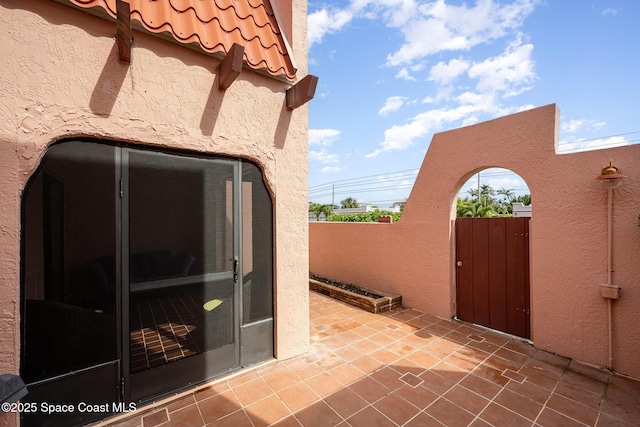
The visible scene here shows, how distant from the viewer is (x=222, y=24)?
318 cm

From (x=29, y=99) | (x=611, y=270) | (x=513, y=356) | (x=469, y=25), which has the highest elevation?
(x=469, y=25)

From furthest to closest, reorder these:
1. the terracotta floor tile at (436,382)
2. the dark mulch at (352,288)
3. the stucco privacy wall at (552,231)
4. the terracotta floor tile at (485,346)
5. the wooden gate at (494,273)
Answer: the dark mulch at (352,288) → the wooden gate at (494,273) → the terracotta floor tile at (485,346) → the stucco privacy wall at (552,231) → the terracotta floor tile at (436,382)

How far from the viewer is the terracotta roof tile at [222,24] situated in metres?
2.64

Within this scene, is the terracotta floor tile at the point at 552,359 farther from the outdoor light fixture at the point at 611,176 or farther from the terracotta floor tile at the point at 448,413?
the outdoor light fixture at the point at 611,176

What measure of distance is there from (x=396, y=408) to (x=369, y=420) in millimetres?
362

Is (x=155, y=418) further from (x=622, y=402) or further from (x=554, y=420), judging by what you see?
(x=622, y=402)

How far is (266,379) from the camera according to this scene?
3.23 metres

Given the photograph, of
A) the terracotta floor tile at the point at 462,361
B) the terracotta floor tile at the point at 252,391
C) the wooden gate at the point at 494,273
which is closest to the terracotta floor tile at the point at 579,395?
the terracotta floor tile at the point at 462,361

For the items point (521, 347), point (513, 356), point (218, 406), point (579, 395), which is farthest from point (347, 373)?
point (521, 347)

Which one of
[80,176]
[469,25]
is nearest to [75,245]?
[80,176]

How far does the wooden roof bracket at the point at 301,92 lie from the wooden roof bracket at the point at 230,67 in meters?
0.86

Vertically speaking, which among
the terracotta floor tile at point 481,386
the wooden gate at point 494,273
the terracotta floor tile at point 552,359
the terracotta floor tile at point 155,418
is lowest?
the terracotta floor tile at point 552,359

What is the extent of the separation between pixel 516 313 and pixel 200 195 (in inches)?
213

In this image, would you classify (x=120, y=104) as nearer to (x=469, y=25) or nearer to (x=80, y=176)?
(x=80, y=176)
